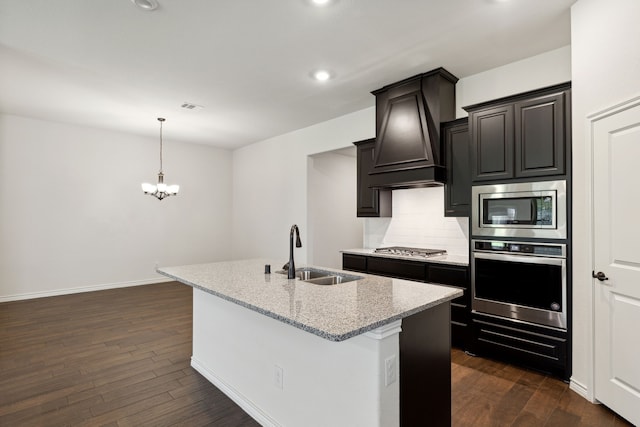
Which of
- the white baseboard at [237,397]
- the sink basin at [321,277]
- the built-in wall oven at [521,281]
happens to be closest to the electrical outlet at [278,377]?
the white baseboard at [237,397]

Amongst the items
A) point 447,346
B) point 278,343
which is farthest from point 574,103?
point 278,343

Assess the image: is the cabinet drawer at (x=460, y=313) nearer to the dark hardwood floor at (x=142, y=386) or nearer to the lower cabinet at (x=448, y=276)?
the lower cabinet at (x=448, y=276)

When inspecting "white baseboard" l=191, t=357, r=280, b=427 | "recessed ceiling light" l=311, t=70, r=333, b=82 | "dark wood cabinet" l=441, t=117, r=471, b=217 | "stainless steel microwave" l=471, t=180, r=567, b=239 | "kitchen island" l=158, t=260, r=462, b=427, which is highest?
"recessed ceiling light" l=311, t=70, r=333, b=82

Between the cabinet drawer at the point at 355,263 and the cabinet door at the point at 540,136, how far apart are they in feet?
6.62

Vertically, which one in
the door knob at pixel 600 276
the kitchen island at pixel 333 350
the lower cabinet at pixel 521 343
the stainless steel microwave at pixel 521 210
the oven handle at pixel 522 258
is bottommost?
the lower cabinet at pixel 521 343

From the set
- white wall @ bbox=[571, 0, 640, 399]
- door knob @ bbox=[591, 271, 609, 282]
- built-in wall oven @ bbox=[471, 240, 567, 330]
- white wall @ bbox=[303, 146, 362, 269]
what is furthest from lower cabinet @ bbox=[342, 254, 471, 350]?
white wall @ bbox=[303, 146, 362, 269]

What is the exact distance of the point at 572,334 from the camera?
2561 mm

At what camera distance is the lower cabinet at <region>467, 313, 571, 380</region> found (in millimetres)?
2666

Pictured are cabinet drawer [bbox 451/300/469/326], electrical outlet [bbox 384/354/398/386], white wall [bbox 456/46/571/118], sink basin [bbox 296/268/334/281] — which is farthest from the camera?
cabinet drawer [bbox 451/300/469/326]

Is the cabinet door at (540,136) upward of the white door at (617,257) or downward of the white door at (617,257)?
upward

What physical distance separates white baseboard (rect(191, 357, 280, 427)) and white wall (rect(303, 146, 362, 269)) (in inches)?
123

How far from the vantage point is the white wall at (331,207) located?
581 cm

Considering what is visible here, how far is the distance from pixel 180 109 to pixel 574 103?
4604 mm

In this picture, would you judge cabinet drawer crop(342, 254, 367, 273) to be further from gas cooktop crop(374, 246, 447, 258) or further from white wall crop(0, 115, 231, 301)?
white wall crop(0, 115, 231, 301)
